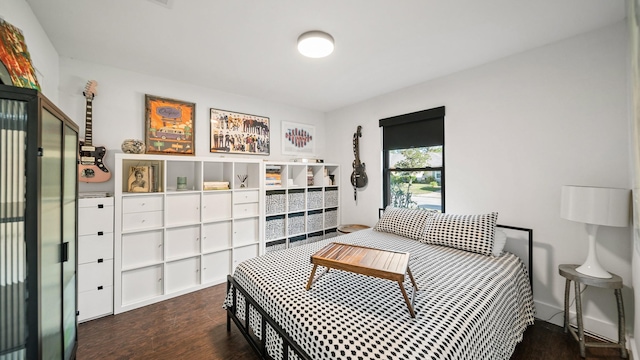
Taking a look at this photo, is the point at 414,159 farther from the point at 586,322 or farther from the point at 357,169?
the point at 586,322

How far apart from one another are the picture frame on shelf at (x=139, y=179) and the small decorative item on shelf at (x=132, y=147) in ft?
0.60

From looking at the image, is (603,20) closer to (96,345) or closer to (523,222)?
(523,222)

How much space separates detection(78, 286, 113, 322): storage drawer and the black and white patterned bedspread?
1.41 metres

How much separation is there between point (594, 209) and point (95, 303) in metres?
4.13

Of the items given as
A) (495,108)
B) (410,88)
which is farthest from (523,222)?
(410,88)

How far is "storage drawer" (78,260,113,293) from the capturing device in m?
2.14

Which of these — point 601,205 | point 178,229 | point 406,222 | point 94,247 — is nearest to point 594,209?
point 601,205

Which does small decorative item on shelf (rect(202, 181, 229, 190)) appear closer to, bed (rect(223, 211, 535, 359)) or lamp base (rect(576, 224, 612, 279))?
bed (rect(223, 211, 535, 359))

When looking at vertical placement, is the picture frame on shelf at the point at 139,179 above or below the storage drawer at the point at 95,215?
above

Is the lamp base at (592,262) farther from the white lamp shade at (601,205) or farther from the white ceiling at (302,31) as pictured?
the white ceiling at (302,31)

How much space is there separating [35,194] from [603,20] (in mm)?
3605

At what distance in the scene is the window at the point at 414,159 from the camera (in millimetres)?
2994

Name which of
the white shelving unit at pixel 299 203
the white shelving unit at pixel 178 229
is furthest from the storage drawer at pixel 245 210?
the white shelving unit at pixel 299 203

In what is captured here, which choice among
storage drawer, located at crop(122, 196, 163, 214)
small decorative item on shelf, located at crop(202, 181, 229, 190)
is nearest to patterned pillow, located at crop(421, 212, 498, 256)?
small decorative item on shelf, located at crop(202, 181, 229, 190)
